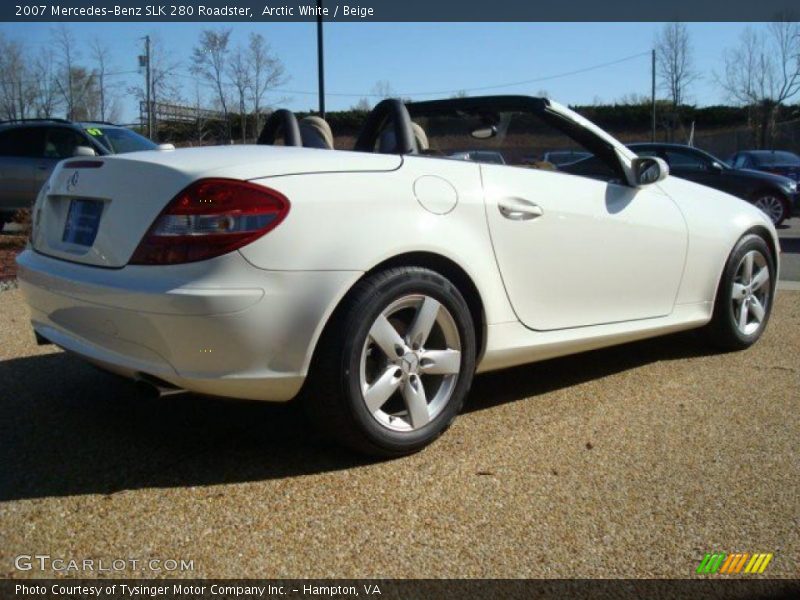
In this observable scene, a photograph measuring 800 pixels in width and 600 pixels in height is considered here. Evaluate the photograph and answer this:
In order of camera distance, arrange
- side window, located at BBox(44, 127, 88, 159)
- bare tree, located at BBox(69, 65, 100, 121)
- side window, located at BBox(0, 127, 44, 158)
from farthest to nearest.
Result: bare tree, located at BBox(69, 65, 100, 121), side window, located at BBox(0, 127, 44, 158), side window, located at BBox(44, 127, 88, 159)

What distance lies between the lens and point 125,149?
12.2 meters

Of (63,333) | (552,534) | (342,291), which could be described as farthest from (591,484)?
(63,333)

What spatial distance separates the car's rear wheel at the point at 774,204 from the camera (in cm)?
1434

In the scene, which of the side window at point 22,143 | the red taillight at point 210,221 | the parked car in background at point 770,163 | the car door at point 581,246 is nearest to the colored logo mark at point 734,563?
the car door at point 581,246

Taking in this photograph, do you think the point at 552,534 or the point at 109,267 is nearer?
the point at 552,534

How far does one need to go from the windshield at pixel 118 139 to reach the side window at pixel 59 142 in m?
0.27

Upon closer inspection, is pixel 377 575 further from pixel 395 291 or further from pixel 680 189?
pixel 680 189

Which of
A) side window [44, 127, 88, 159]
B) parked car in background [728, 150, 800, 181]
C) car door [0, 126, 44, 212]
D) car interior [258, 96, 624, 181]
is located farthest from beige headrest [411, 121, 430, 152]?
parked car in background [728, 150, 800, 181]

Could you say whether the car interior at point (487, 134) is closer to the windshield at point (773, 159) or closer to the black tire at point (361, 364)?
the black tire at point (361, 364)

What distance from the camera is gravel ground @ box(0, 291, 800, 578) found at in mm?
2422

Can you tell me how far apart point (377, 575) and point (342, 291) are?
0.99 meters

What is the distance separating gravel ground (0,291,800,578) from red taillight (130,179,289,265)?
82 centimetres

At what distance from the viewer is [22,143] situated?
12203 millimetres

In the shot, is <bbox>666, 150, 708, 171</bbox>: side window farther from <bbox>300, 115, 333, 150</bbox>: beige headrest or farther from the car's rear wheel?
<bbox>300, 115, 333, 150</bbox>: beige headrest
